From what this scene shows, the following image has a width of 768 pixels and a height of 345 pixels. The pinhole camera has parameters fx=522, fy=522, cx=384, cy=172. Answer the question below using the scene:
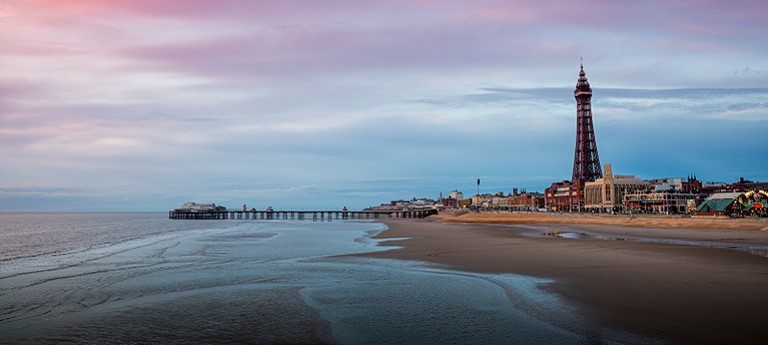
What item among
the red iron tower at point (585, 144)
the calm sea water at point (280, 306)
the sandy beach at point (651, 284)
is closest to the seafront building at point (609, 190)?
the red iron tower at point (585, 144)

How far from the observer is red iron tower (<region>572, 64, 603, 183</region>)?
145375mm

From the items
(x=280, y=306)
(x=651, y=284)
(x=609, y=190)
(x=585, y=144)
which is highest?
(x=585, y=144)

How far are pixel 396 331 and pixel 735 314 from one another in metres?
7.08

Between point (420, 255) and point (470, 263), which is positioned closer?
point (470, 263)

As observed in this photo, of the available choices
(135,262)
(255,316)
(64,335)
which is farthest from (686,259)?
(135,262)

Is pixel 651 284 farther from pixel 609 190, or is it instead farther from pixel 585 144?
pixel 585 144

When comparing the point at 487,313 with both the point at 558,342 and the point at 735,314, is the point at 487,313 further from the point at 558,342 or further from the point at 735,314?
the point at 735,314

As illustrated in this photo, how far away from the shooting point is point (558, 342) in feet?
30.8

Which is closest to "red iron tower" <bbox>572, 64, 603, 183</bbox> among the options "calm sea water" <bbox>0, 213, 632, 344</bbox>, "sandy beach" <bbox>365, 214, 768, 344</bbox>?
"sandy beach" <bbox>365, 214, 768, 344</bbox>

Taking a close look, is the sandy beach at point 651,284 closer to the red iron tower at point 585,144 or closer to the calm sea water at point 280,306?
the calm sea water at point 280,306

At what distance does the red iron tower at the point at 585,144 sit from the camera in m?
145

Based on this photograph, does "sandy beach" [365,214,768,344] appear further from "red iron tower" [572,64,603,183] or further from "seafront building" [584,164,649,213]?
"red iron tower" [572,64,603,183]

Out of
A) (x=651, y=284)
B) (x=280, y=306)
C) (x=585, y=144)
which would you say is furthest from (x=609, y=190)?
(x=280, y=306)

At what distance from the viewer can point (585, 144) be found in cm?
14650
